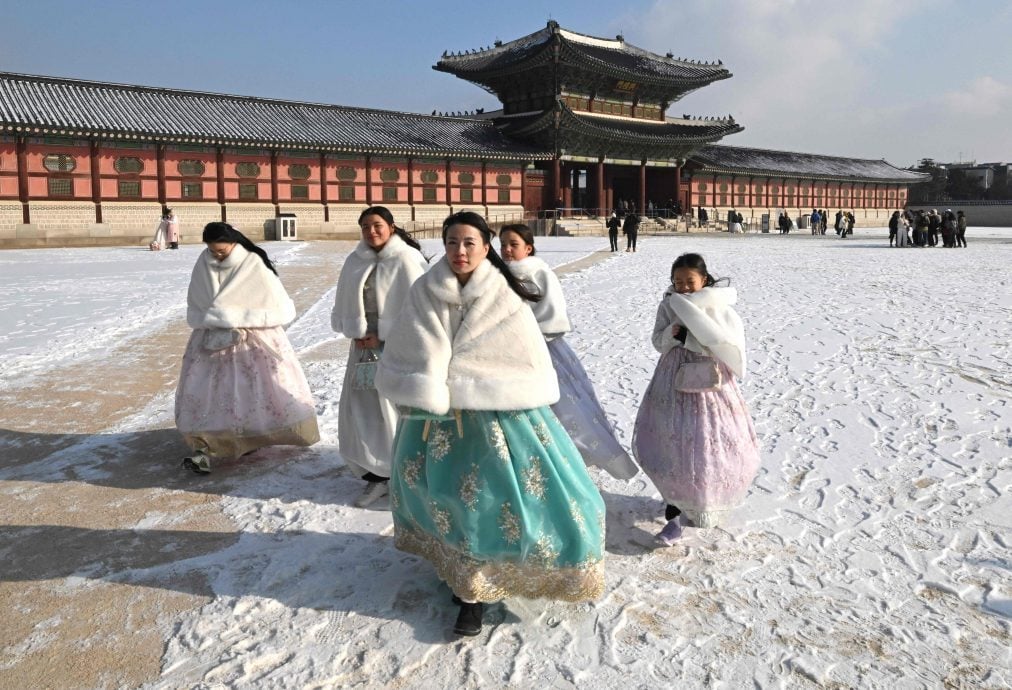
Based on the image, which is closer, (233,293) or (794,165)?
(233,293)

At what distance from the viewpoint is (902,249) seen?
22.9 meters

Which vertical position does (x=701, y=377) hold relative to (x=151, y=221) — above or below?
below

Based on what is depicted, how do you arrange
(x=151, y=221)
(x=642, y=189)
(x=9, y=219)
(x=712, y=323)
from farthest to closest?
(x=642, y=189), (x=151, y=221), (x=9, y=219), (x=712, y=323)

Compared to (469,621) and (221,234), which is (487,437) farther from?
(221,234)

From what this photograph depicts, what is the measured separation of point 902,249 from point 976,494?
21813mm

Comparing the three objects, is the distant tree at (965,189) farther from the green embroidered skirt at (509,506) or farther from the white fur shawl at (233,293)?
the green embroidered skirt at (509,506)

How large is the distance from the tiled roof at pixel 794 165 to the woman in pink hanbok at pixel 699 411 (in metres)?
35.4

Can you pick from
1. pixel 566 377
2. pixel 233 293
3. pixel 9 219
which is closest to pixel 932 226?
pixel 566 377

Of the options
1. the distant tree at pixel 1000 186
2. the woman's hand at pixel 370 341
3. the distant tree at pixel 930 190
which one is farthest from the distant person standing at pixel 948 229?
the distant tree at pixel 1000 186

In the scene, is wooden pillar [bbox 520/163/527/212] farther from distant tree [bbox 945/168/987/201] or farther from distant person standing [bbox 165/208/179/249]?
distant tree [bbox 945/168/987/201]

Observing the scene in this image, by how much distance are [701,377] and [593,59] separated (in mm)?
30631

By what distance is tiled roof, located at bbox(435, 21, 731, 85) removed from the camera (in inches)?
1238

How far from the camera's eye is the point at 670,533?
326cm

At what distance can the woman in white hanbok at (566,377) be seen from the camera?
11.8ft
